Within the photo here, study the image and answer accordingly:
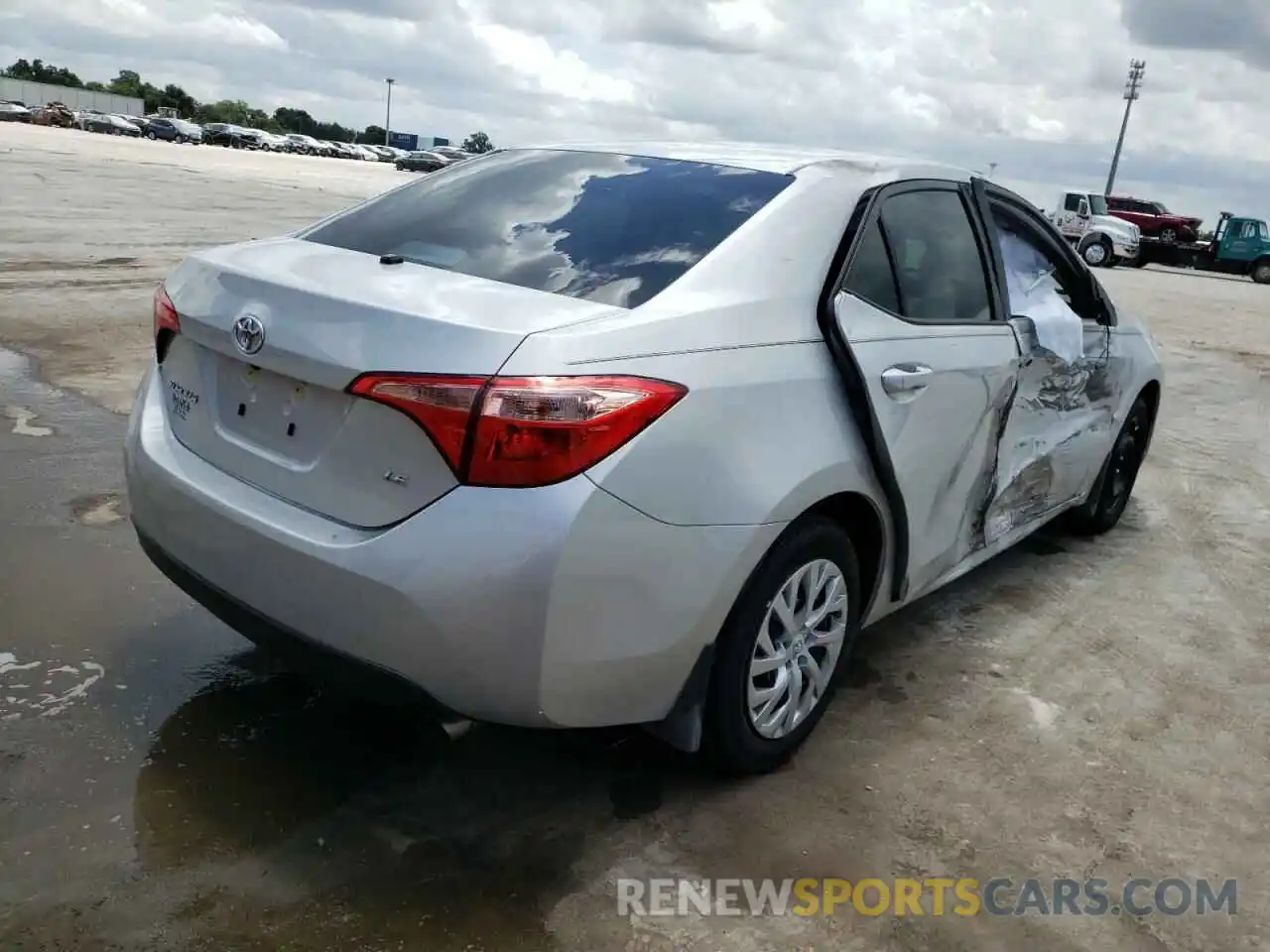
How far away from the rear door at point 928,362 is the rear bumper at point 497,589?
2.05 ft

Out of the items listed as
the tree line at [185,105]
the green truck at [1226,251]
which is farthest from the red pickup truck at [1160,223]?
the tree line at [185,105]

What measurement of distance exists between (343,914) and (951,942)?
4.33 feet

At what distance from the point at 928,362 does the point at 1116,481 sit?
2.63m

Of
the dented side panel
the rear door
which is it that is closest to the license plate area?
the rear door

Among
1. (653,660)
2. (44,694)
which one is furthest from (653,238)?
(44,694)

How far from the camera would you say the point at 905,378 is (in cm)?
303

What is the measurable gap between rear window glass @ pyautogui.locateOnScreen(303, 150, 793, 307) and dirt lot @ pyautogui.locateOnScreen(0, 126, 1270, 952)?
1289 mm

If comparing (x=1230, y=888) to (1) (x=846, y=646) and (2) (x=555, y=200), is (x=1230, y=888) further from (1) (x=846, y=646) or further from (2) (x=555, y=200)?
(2) (x=555, y=200)

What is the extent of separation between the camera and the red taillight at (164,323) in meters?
2.77

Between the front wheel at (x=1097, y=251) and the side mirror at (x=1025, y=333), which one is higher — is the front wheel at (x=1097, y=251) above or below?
above

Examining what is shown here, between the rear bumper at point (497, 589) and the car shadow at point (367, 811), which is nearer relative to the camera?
the rear bumper at point (497, 589)

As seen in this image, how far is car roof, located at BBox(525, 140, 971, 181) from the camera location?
3.16 metres

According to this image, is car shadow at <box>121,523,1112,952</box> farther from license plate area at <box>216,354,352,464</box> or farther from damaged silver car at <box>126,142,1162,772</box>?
license plate area at <box>216,354,352,464</box>

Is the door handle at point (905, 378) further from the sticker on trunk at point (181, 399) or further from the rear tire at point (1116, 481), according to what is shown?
the rear tire at point (1116, 481)
